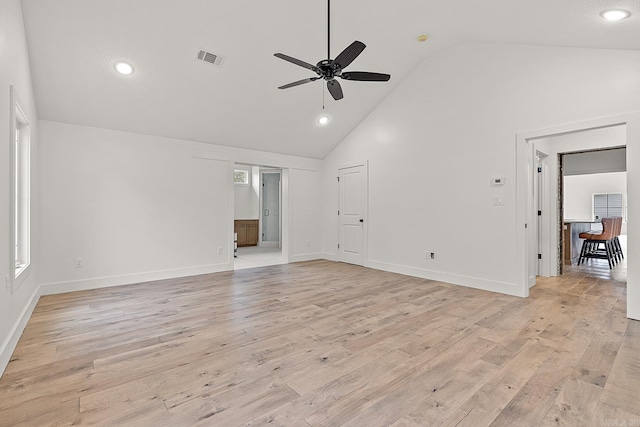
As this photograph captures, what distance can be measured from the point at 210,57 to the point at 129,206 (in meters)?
2.59

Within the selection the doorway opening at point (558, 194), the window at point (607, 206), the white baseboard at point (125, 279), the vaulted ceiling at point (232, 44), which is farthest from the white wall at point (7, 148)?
the window at point (607, 206)

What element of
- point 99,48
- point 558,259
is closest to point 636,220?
point 558,259

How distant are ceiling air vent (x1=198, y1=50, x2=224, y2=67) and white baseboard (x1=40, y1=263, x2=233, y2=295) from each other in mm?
3304

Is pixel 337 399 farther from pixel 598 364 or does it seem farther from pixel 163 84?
pixel 163 84

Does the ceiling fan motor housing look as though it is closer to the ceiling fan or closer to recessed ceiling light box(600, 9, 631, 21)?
the ceiling fan

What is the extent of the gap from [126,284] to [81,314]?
139 centimetres

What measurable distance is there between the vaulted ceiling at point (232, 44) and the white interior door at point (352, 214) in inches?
63.9

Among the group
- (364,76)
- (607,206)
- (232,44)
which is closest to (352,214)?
(364,76)

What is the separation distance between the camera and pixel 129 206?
15.9 feet

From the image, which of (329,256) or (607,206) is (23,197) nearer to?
(329,256)

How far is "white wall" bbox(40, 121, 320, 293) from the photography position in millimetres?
4312

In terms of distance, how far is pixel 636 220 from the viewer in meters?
3.17

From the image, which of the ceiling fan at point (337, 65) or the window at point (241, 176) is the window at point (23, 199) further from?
the window at point (241, 176)

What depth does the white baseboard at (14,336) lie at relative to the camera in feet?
7.21
